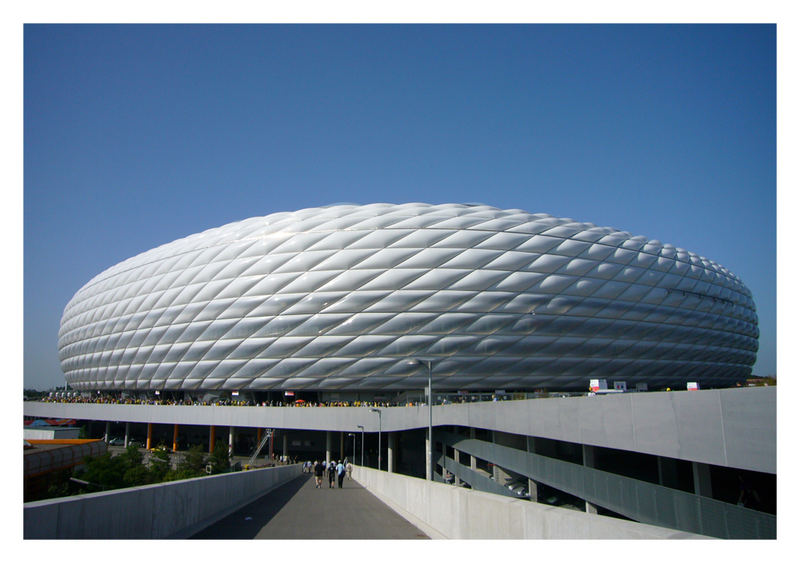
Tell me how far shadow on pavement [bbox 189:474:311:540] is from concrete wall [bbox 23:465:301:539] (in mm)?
254

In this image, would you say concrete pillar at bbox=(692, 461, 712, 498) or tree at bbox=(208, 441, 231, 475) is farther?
tree at bbox=(208, 441, 231, 475)

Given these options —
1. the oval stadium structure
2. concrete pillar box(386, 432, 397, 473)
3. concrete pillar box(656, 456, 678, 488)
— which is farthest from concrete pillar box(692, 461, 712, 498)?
concrete pillar box(386, 432, 397, 473)

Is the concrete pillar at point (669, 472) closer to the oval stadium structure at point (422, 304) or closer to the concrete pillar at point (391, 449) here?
the oval stadium structure at point (422, 304)

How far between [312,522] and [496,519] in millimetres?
5467

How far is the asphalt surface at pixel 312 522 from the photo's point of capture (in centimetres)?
991

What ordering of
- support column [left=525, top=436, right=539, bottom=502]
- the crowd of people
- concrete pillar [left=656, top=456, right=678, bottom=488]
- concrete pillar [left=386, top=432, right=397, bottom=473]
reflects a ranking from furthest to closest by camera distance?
the crowd of people → concrete pillar [left=386, top=432, right=397, bottom=473] → support column [left=525, top=436, right=539, bottom=502] → concrete pillar [left=656, top=456, right=678, bottom=488]

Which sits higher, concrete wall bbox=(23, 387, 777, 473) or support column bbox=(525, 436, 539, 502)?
concrete wall bbox=(23, 387, 777, 473)

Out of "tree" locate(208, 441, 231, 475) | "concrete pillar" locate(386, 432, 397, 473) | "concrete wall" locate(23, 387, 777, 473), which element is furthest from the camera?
"concrete pillar" locate(386, 432, 397, 473)

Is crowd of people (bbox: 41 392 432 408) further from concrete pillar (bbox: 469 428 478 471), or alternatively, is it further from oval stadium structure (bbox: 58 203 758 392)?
concrete pillar (bbox: 469 428 478 471)

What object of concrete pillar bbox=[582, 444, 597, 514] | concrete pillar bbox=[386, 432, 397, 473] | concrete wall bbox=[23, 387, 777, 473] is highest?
concrete wall bbox=[23, 387, 777, 473]

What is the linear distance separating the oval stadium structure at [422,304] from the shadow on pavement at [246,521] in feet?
76.6

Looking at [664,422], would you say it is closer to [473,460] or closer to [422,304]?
[473,460]

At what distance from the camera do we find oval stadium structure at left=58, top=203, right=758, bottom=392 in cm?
3922

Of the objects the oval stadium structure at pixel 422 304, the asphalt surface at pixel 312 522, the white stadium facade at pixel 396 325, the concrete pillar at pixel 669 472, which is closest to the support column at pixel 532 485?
the white stadium facade at pixel 396 325
